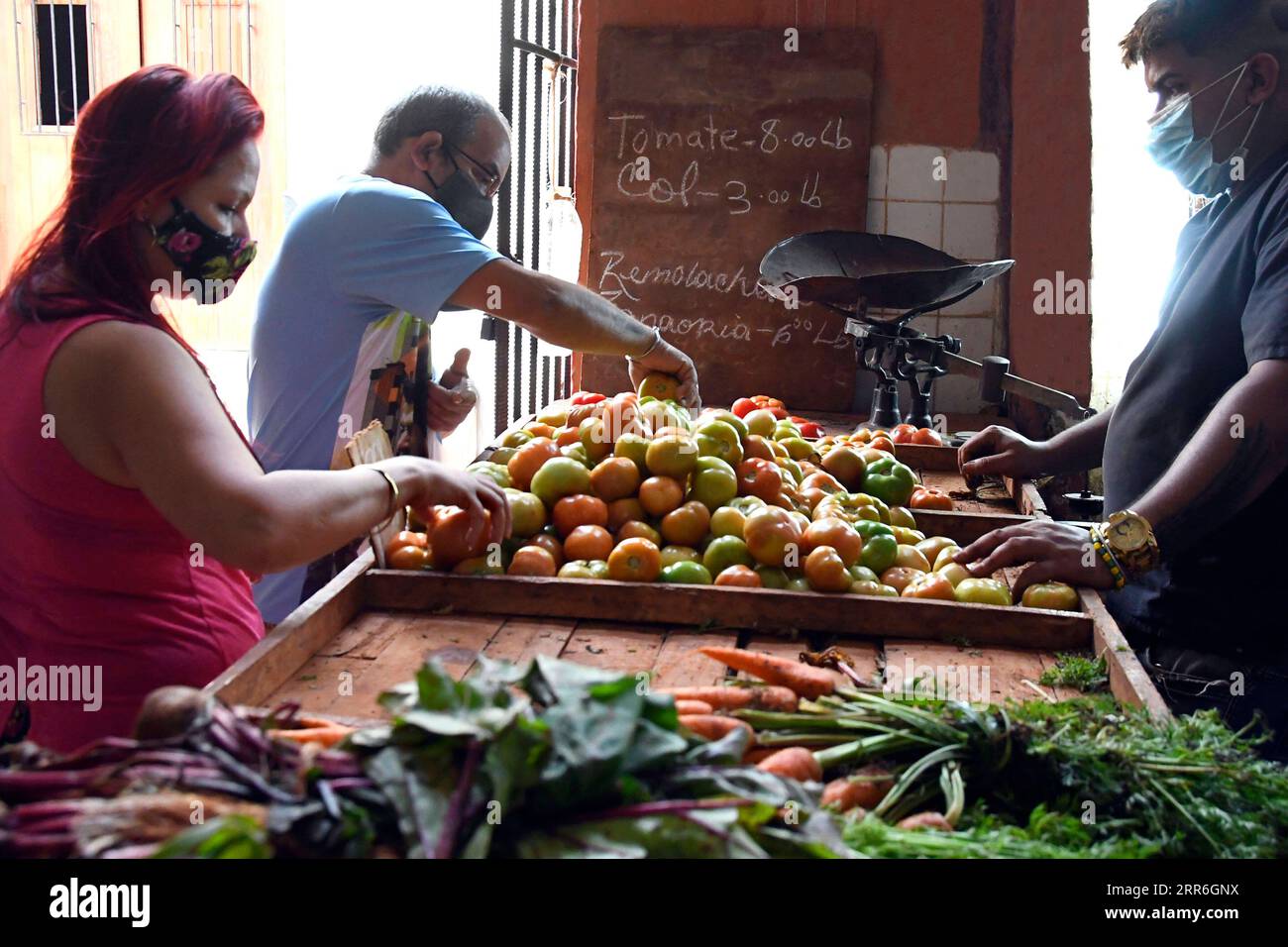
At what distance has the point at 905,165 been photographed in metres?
6.07

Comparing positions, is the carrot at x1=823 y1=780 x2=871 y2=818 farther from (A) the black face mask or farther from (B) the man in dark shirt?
(A) the black face mask

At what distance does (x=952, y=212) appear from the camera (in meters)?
6.08

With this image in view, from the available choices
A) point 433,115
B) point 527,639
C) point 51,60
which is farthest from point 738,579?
point 51,60

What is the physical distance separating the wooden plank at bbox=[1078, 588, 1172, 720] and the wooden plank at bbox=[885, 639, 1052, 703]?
130 mm

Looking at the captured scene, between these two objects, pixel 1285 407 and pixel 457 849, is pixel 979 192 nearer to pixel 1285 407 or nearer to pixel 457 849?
pixel 1285 407

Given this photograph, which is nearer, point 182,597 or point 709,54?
point 182,597

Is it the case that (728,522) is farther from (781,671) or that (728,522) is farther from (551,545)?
(781,671)

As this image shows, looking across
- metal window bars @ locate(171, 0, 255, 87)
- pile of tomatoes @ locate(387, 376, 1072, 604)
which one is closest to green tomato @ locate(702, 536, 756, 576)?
pile of tomatoes @ locate(387, 376, 1072, 604)

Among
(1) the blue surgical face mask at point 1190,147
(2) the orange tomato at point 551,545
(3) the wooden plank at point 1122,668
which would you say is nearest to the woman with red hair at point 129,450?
(2) the orange tomato at point 551,545

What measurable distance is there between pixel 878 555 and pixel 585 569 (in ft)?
2.47

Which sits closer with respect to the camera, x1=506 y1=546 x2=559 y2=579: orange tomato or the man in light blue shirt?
x1=506 y1=546 x2=559 y2=579: orange tomato

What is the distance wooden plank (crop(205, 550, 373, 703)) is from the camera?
79.4 inches

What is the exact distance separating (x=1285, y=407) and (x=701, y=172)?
4.01m
